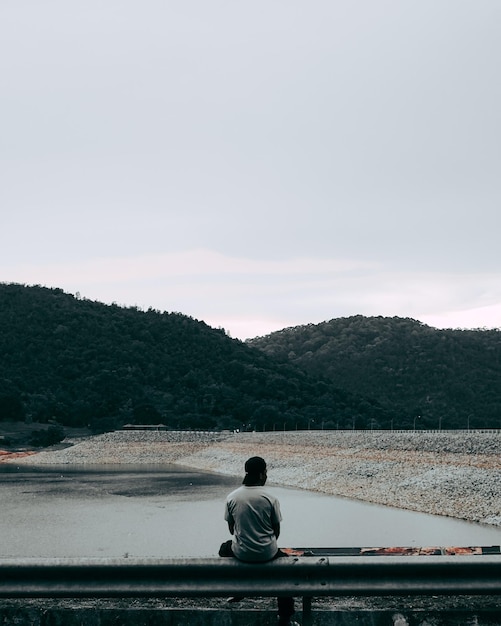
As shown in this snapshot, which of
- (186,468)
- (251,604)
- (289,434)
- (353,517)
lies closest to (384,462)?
(353,517)

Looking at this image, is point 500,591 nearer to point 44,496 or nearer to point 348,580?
point 348,580

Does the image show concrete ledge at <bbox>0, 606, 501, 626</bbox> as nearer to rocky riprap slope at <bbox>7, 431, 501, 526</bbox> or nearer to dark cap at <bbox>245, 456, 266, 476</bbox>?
dark cap at <bbox>245, 456, 266, 476</bbox>

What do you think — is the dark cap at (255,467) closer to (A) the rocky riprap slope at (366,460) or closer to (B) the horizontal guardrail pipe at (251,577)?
(B) the horizontal guardrail pipe at (251,577)

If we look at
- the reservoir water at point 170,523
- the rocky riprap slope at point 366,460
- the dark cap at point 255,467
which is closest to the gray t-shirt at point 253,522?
the dark cap at point 255,467

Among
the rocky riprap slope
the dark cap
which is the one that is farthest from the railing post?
the rocky riprap slope

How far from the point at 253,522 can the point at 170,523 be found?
47602 millimetres

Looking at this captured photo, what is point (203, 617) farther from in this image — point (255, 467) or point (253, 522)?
point (255, 467)

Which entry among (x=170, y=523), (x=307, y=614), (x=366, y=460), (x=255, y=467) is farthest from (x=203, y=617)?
(x=366, y=460)

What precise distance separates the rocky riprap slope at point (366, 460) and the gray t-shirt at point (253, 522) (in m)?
44.6

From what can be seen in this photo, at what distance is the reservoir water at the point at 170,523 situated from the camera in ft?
139

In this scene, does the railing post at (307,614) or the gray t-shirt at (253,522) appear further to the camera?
the gray t-shirt at (253,522)

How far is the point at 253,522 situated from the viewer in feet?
25.9

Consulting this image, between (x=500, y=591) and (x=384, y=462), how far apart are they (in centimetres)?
7466

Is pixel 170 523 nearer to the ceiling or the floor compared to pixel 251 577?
nearer to the floor
